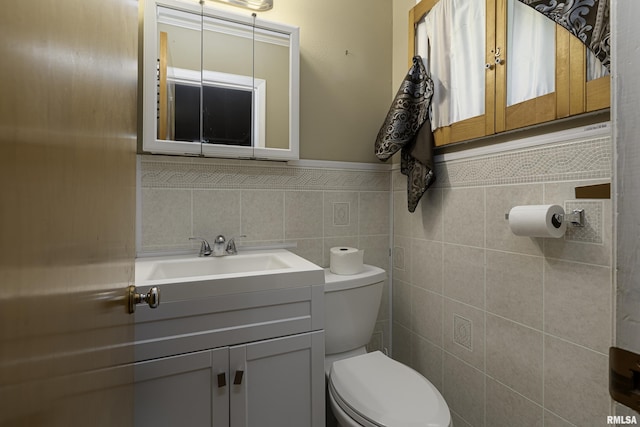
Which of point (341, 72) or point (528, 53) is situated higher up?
point (341, 72)

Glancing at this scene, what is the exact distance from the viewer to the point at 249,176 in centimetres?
148

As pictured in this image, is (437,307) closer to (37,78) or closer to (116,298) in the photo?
(116,298)

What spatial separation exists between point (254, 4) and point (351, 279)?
1.40m

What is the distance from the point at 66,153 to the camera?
0.31 meters

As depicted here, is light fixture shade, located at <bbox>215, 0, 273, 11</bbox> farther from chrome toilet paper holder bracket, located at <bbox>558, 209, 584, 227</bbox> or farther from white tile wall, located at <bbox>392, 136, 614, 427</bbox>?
chrome toilet paper holder bracket, located at <bbox>558, 209, 584, 227</bbox>

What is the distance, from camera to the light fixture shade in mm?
1443

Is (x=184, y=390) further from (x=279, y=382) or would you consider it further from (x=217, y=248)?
(x=217, y=248)

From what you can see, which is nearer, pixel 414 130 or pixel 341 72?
pixel 414 130

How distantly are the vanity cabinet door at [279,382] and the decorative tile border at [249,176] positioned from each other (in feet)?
2.49

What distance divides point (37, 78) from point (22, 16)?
4 cm

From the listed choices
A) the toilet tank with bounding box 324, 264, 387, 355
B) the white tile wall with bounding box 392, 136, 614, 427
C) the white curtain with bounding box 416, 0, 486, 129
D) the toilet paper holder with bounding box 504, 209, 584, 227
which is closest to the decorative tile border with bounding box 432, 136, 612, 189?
the white tile wall with bounding box 392, 136, 614, 427

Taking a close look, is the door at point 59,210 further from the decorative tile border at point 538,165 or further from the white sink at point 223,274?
the decorative tile border at point 538,165

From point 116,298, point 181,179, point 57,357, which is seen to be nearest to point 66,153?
point 57,357

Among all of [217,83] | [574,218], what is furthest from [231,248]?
[574,218]
